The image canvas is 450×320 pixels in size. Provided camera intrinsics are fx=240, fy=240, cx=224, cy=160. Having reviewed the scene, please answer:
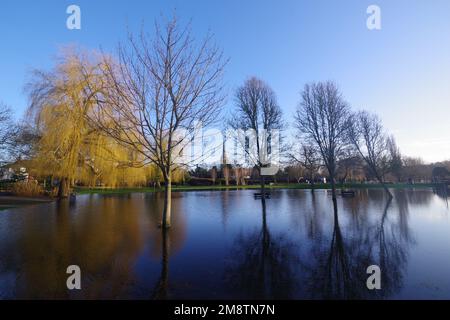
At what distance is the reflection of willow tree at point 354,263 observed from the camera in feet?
13.4

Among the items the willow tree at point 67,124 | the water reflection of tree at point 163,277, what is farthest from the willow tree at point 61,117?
the water reflection of tree at point 163,277

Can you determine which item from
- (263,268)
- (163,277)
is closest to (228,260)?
(263,268)

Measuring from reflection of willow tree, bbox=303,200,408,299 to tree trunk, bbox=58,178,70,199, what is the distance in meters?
24.3

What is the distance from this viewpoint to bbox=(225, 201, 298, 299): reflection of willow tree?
411cm

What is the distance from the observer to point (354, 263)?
5.41m

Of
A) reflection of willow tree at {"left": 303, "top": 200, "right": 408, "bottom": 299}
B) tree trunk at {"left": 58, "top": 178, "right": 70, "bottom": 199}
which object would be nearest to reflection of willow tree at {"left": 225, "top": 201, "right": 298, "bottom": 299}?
reflection of willow tree at {"left": 303, "top": 200, "right": 408, "bottom": 299}

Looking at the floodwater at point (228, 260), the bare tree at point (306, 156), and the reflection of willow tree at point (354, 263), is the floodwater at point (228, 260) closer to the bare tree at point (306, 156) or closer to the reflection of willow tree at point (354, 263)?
the reflection of willow tree at point (354, 263)

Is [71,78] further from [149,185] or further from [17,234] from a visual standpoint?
[149,185]

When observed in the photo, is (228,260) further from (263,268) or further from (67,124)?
(67,124)

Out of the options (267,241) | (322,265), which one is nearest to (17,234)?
(267,241)

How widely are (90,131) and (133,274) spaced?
815 inches

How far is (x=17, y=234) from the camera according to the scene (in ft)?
27.8

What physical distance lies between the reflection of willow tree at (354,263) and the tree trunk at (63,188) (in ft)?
79.7

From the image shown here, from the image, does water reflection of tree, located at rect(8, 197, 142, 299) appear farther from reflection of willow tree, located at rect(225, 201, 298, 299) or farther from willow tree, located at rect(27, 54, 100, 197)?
willow tree, located at rect(27, 54, 100, 197)
